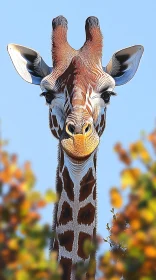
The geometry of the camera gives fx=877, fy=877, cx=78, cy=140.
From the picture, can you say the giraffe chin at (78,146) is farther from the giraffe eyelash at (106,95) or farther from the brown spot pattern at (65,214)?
the giraffe eyelash at (106,95)

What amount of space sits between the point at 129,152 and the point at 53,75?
5.11 m

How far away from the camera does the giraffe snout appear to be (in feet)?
23.6


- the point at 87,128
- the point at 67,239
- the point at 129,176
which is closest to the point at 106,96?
the point at 87,128

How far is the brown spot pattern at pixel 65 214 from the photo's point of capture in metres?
7.53

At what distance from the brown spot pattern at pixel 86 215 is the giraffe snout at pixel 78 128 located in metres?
0.72

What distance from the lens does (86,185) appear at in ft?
24.9

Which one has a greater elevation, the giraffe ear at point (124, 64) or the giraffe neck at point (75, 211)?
the giraffe ear at point (124, 64)

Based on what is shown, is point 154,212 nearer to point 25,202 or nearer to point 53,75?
point 25,202

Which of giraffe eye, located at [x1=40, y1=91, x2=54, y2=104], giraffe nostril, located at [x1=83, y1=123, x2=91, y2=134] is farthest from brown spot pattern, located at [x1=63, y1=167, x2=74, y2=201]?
giraffe eye, located at [x1=40, y1=91, x2=54, y2=104]

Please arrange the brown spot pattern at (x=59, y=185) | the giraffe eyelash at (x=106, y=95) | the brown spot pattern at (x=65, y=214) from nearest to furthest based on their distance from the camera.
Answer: the brown spot pattern at (x=65, y=214) → the brown spot pattern at (x=59, y=185) → the giraffe eyelash at (x=106, y=95)

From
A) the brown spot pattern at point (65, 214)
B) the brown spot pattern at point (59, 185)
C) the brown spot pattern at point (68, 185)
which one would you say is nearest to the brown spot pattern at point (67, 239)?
the brown spot pattern at point (65, 214)

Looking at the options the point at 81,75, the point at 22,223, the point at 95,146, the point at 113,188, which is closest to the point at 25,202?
the point at 22,223

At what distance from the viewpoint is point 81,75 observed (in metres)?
7.82

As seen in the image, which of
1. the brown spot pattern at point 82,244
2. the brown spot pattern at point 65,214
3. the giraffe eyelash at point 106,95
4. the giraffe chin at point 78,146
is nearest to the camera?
the giraffe chin at point 78,146
